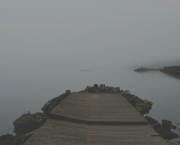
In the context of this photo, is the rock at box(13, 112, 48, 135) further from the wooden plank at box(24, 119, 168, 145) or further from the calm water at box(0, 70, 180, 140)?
the calm water at box(0, 70, 180, 140)

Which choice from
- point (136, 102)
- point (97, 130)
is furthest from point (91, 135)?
point (136, 102)

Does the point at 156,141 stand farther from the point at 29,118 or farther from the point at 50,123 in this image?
the point at 29,118

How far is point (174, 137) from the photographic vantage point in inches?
371

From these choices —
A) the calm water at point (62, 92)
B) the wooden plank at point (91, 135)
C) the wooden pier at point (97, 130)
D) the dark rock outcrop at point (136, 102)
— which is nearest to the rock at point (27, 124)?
the wooden pier at point (97, 130)

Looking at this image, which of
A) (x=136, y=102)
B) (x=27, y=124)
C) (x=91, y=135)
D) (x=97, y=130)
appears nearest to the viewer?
(x=91, y=135)

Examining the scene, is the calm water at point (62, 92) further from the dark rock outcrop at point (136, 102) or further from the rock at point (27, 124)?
the rock at point (27, 124)

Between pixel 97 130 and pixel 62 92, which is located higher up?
pixel 97 130

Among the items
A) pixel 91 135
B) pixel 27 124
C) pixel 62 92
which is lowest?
pixel 62 92

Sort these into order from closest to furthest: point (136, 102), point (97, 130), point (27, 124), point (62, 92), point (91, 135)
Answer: point (91, 135) < point (97, 130) < point (27, 124) < point (136, 102) < point (62, 92)

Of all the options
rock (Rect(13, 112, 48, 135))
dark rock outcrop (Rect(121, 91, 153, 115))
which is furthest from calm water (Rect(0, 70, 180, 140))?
rock (Rect(13, 112, 48, 135))

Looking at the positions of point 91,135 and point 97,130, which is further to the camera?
point 97,130

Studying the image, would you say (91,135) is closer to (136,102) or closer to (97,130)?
(97,130)

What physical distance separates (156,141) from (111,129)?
167 cm

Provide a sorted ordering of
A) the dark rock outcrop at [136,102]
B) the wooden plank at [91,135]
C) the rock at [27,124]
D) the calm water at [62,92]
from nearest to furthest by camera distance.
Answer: the wooden plank at [91,135] → the rock at [27,124] → the dark rock outcrop at [136,102] → the calm water at [62,92]
